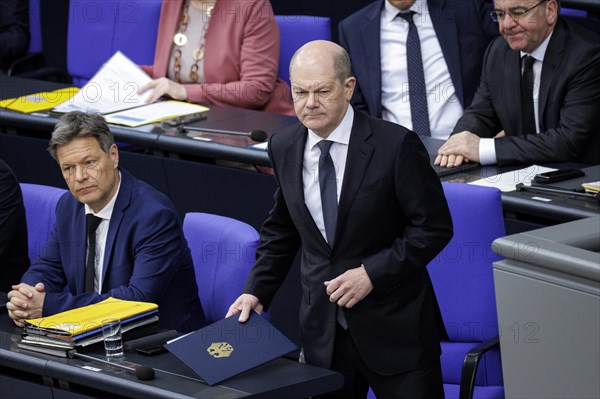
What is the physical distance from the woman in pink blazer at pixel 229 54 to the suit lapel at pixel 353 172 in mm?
2523

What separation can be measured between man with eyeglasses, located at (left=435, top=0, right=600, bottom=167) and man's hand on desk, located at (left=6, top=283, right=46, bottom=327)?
1591mm

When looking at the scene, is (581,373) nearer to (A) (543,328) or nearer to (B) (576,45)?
(A) (543,328)

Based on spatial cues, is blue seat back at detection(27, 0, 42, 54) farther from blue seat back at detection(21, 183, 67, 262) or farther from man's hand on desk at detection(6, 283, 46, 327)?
man's hand on desk at detection(6, 283, 46, 327)

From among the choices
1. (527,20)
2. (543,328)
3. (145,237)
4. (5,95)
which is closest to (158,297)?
(145,237)

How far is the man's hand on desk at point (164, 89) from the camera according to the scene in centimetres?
510

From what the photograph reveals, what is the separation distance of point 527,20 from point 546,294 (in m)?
2.75

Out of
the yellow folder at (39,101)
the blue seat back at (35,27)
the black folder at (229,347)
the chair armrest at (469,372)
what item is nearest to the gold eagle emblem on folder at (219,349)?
the black folder at (229,347)

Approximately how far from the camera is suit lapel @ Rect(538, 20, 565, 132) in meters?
3.98

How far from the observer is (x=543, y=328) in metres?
1.37

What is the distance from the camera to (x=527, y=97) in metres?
4.11

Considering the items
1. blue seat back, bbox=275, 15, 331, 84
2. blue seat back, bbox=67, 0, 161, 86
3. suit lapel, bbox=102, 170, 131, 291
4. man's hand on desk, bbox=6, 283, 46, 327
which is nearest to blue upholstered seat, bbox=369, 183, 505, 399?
suit lapel, bbox=102, 170, 131, 291

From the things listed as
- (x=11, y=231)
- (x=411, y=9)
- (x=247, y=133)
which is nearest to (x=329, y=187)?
(x=11, y=231)

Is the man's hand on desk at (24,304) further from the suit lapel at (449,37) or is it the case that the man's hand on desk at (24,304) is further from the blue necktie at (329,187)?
the suit lapel at (449,37)

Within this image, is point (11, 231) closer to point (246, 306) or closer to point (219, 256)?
point (219, 256)
